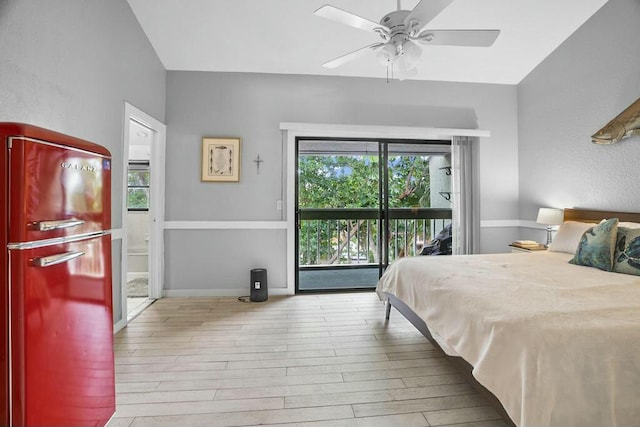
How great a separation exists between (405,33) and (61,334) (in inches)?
95.8

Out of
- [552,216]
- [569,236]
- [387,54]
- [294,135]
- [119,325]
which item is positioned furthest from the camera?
[294,135]

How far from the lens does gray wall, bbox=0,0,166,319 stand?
168 centimetres

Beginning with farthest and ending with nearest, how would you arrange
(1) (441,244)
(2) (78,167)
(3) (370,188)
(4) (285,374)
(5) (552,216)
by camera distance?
(1) (441,244)
(3) (370,188)
(5) (552,216)
(4) (285,374)
(2) (78,167)

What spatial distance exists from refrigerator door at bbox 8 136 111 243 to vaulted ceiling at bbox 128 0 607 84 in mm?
2263

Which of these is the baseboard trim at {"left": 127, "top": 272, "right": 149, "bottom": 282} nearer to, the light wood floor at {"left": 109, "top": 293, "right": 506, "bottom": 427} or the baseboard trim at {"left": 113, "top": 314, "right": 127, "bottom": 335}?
the light wood floor at {"left": 109, "top": 293, "right": 506, "bottom": 427}

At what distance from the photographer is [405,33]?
77.2 inches

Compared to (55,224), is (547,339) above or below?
below

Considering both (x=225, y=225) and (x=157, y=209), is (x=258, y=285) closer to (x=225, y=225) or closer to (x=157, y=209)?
(x=225, y=225)

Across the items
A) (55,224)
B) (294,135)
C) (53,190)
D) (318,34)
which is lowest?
(55,224)

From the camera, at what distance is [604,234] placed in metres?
2.37

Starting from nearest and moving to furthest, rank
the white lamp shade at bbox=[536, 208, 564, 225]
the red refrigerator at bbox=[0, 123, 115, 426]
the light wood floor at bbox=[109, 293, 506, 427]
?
the red refrigerator at bbox=[0, 123, 115, 426] < the light wood floor at bbox=[109, 293, 506, 427] < the white lamp shade at bbox=[536, 208, 564, 225]

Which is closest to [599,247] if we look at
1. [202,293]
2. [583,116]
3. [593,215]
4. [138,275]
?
[593,215]

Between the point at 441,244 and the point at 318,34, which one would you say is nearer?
the point at 318,34

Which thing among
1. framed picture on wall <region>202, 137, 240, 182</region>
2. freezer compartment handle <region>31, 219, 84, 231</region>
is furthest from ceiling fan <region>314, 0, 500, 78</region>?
framed picture on wall <region>202, 137, 240, 182</region>
